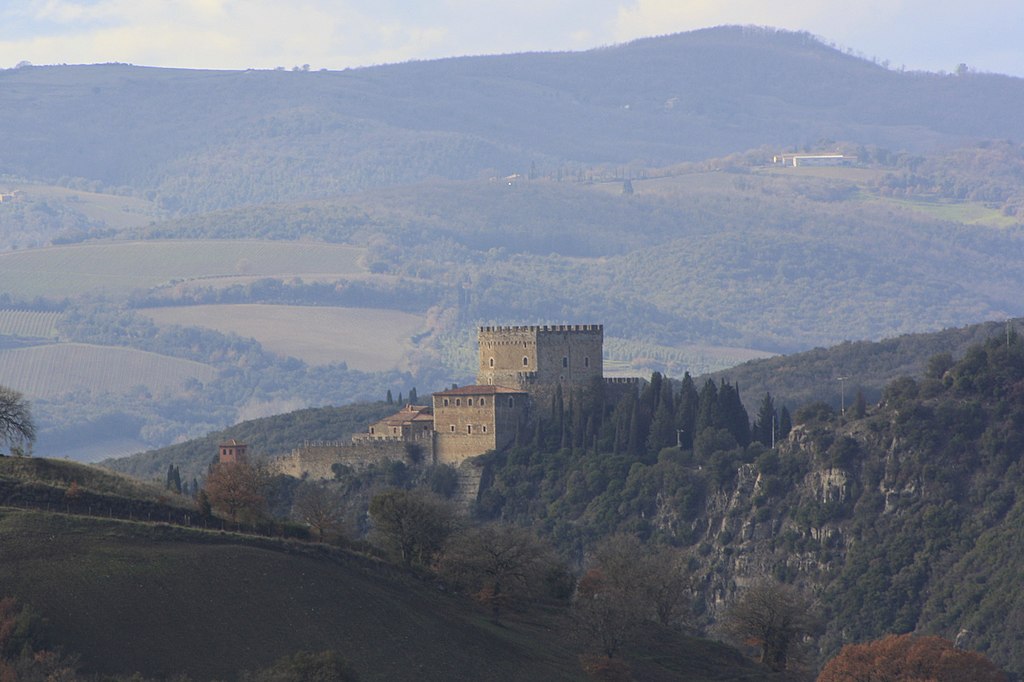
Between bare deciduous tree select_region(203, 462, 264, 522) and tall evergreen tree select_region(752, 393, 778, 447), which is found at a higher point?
bare deciduous tree select_region(203, 462, 264, 522)

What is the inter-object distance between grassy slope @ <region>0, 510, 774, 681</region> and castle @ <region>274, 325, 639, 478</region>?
46634 mm

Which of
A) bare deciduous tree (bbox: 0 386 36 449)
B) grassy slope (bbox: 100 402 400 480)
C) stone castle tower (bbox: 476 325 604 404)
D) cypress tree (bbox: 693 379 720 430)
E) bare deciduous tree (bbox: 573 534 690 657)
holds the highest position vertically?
bare deciduous tree (bbox: 0 386 36 449)

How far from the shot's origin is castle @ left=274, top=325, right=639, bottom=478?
14162cm

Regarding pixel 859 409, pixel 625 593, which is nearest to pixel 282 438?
pixel 859 409

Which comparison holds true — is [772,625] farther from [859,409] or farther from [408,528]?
[859,409]

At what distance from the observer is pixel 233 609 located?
3238 inches

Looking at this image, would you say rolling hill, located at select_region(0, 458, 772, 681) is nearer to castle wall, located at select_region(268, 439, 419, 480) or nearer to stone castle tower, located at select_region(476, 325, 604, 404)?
castle wall, located at select_region(268, 439, 419, 480)

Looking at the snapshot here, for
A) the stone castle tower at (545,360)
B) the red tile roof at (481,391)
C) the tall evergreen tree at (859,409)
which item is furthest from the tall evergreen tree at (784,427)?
the red tile roof at (481,391)

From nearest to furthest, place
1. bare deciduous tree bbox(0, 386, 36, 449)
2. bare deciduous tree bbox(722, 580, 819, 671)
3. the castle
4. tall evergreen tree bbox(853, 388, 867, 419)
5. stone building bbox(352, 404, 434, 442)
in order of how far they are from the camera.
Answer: bare deciduous tree bbox(0, 386, 36, 449) < bare deciduous tree bbox(722, 580, 819, 671) < tall evergreen tree bbox(853, 388, 867, 419) < the castle < stone building bbox(352, 404, 434, 442)

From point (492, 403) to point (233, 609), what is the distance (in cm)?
6005

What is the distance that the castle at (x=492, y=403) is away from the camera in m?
142

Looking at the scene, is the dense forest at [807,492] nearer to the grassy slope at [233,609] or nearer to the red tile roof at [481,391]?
the red tile roof at [481,391]

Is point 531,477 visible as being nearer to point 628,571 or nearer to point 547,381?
point 547,381

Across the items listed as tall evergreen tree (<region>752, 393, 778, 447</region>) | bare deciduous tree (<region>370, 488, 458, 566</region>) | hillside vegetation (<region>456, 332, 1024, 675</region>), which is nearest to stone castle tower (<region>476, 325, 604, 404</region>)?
hillside vegetation (<region>456, 332, 1024, 675</region>)
